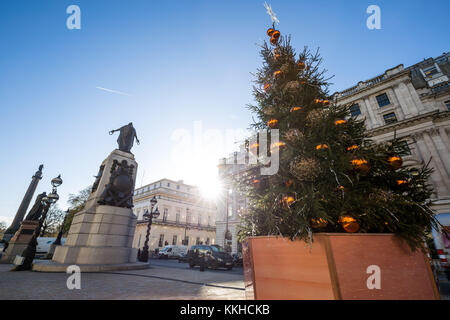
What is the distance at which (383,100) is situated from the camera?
22484mm

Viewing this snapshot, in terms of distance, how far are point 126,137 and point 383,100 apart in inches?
1098

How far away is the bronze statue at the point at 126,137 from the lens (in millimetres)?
9922

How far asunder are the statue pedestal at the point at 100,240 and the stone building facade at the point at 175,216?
100 ft

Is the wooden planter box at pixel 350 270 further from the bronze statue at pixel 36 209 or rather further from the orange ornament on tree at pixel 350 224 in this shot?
the bronze statue at pixel 36 209

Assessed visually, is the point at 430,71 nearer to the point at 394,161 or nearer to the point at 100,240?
the point at 394,161

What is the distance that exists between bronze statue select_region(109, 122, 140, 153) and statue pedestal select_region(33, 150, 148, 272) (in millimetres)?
2250

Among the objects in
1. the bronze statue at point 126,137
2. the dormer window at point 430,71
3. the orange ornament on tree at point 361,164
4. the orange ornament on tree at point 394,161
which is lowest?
the orange ornament on tree at point 361,164

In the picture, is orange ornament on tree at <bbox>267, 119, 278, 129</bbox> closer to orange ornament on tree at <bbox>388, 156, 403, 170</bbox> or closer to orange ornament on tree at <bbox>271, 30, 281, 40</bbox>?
orange ornament on tree at <bbox>388, 156, 403, 170</bbox>

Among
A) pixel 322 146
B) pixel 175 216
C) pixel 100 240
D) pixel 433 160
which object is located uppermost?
pixel 433 160

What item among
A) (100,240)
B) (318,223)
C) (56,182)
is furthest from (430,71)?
(56,182)

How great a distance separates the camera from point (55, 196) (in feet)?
25.0

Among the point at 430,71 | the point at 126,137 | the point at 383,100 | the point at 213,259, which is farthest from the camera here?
the point at 430,71

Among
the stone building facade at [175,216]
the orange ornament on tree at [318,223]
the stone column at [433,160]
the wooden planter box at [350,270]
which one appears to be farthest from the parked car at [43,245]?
the stone column at [433,160]
